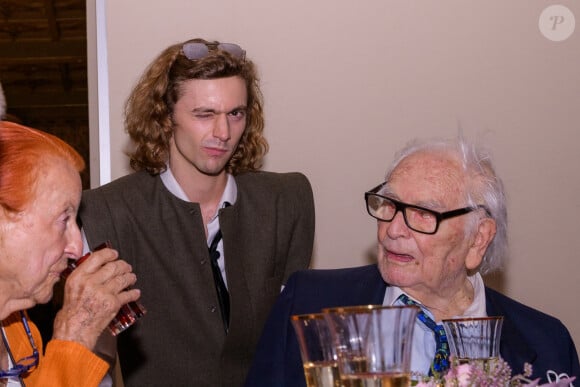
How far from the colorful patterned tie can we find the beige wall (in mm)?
1433

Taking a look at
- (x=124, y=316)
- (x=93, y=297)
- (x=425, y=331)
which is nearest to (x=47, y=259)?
(x=93, y=297)

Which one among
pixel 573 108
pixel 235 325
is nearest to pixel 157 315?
pixel 235 325

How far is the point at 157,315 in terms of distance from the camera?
9.95 ft

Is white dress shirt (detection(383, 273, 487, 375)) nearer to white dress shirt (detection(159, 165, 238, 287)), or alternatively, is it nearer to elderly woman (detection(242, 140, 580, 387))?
elderly woman (detection(242, 140, 580, 387))

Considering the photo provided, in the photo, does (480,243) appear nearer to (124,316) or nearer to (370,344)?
(124,316)

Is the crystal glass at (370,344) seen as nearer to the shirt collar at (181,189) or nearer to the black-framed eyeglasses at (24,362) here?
the black-framed eyeglasses at (24,362)

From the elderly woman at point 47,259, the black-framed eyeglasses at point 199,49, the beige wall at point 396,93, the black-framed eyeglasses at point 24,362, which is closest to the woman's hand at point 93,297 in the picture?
the elderly woman at point 47,259

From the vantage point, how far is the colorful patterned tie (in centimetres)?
216

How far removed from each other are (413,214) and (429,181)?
10 cm

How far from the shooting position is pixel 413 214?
2.51m

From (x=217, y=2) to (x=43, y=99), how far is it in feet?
32.5

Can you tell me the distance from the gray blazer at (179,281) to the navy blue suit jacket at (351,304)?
1.38 feet

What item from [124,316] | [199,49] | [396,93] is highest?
[199,49]

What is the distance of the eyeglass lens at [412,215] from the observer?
2.49 metres
